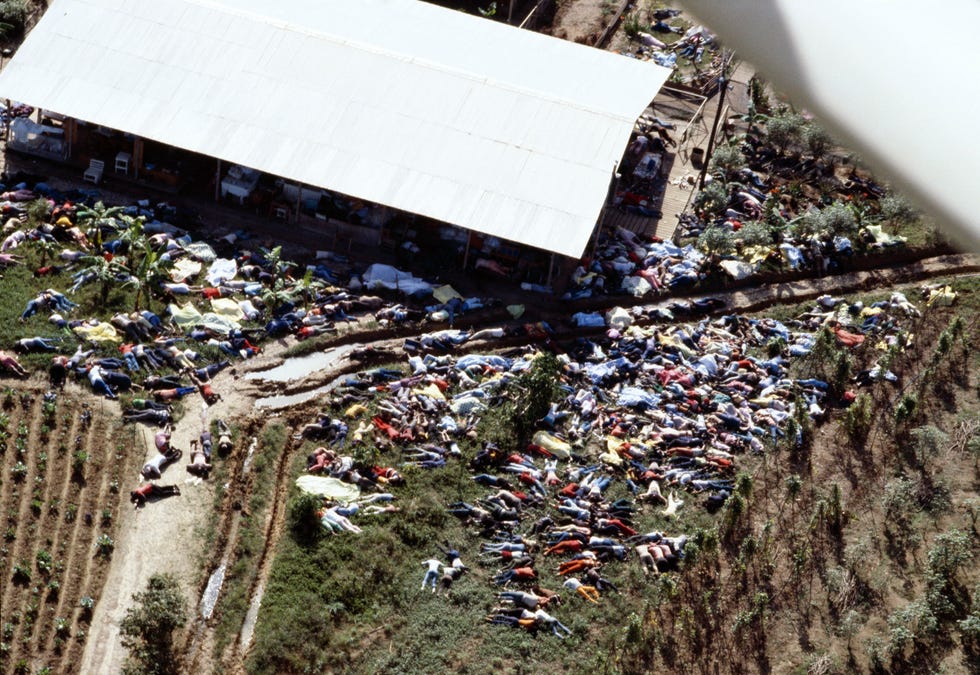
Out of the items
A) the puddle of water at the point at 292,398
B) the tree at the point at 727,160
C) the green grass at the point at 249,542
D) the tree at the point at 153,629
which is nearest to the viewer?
the tree at the point at 153,629

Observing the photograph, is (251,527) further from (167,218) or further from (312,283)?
(167,218)

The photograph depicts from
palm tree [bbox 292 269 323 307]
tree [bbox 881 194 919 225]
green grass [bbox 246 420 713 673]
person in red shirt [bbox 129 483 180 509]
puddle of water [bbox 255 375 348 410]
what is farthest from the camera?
tree [bbox 881 194 919 225]

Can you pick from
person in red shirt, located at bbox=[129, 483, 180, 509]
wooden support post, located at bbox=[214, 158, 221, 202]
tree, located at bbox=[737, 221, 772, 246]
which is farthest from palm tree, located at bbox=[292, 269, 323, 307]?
tree, located at bbox=[737, 221, 772, 246]

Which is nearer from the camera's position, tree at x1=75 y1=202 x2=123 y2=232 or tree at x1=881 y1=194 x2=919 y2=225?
tree at x1=75 y1=202 x2=123 y2=232

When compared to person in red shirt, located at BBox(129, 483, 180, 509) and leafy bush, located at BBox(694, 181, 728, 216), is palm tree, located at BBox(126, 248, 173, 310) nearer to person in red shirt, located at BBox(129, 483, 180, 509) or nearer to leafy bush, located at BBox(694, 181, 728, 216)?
person in red shirt, located at BBox(129, 483, 180, 509)

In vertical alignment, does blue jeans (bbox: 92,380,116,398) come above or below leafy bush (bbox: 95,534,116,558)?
above

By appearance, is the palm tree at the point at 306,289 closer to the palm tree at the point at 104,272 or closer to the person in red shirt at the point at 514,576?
the palm tree at the point at 104,272

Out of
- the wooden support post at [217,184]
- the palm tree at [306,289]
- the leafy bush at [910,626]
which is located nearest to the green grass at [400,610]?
the leafy bush at [910,626]

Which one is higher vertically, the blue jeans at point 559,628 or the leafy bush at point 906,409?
the leafy bush at point 906,409

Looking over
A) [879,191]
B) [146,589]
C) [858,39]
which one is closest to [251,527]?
[146,589]
